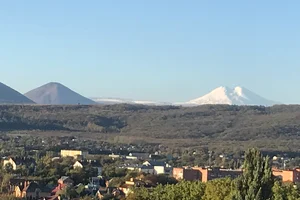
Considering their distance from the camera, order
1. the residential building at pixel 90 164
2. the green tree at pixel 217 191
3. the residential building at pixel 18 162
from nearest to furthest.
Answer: the green tree at pixel 217 191 < the residential building at pixel 18 162 < the residential building at pixel 90 164

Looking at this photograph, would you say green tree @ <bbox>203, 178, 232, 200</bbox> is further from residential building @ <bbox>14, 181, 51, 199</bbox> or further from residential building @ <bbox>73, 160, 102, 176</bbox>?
residential building @ <bbox>73, 160, 102, 176</bbox>

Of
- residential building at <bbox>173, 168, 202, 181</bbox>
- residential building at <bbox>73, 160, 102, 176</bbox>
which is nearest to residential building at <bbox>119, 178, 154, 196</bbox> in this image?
residential building at <bbox>173, 168, 202, 181</bbox>

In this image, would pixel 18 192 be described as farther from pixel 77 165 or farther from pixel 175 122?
pixel 175 122

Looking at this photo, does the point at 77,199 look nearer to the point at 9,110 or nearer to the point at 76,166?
the point at 76,166

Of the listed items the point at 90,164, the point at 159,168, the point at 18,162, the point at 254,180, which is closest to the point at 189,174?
the point at 159,168

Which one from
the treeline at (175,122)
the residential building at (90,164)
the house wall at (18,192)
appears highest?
the treeline at (175,122)

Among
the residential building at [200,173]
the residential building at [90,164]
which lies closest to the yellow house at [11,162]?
the residential building at [90,164]

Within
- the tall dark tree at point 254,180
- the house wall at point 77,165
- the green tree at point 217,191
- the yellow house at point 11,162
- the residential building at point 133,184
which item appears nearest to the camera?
the tall dark tree at point 254,180

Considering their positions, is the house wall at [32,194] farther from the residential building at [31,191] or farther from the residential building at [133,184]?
Result: the residential building at [133,184]

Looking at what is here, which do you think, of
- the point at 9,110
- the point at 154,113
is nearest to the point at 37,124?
the point at 9,110
